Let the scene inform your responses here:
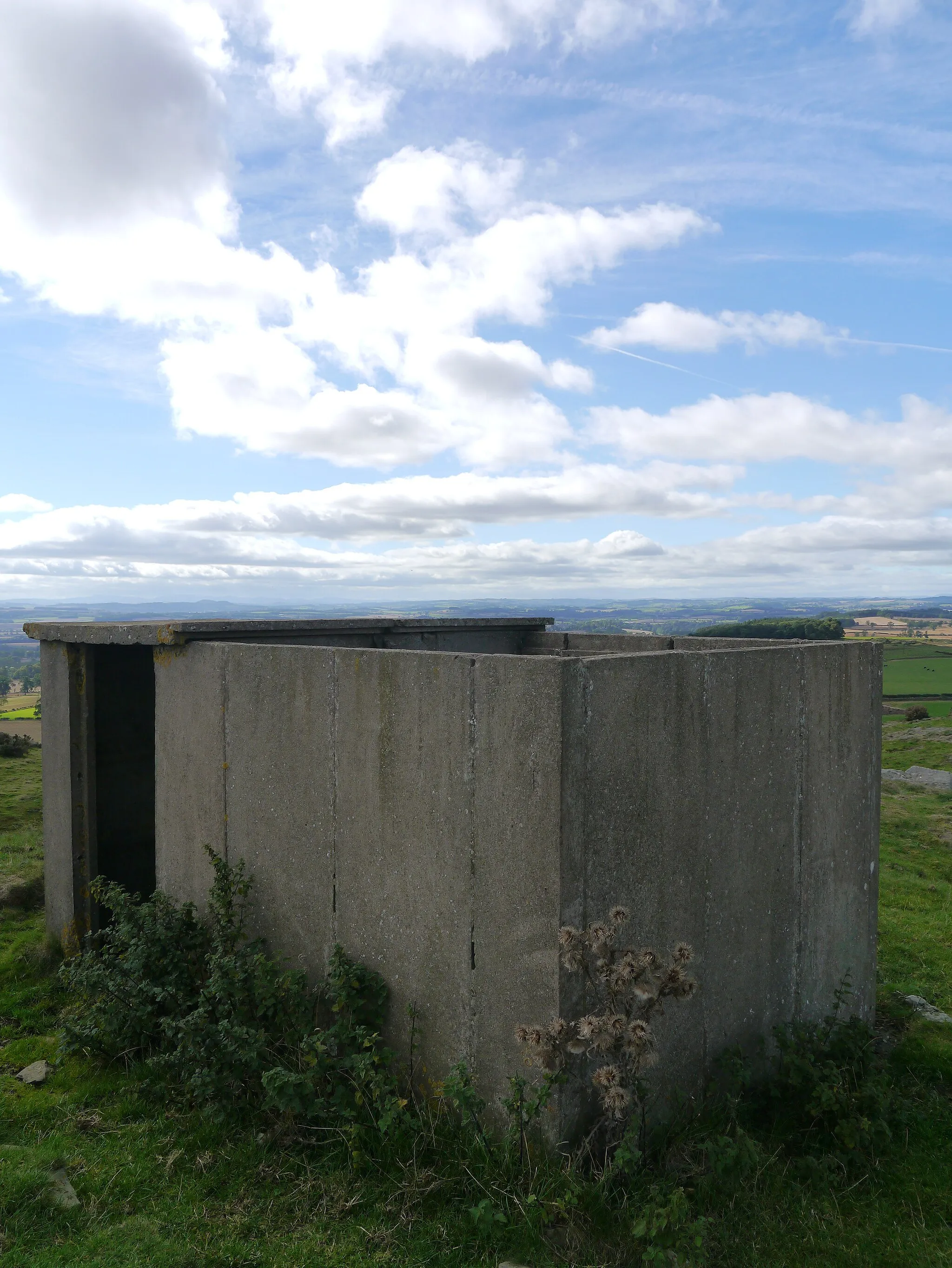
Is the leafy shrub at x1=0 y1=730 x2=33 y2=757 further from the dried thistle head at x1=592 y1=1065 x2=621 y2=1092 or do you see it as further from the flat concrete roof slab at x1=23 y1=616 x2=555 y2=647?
the dried thistle head at x1=592 y1=1065 x2=621 y2=1092

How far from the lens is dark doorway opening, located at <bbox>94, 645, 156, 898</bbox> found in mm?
7688

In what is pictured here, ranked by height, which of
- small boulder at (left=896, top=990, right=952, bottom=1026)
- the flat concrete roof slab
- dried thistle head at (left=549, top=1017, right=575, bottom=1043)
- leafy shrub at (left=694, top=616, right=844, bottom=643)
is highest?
the flat concrete roof slab

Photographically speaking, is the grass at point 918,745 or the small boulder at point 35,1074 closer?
the small boulder at point 35,1074

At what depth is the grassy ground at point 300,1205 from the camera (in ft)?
11.8

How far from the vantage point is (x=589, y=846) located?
156 inches

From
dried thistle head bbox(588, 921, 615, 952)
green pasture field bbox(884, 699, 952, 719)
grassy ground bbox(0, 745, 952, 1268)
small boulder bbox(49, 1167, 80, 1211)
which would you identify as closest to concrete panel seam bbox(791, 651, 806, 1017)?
grassy ground bbox(0, 745, 952, 1268)

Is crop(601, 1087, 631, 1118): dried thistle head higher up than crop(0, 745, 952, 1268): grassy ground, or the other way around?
crop(601, 1087, 631, 1118): dried thistle head

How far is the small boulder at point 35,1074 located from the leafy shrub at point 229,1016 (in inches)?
7.8

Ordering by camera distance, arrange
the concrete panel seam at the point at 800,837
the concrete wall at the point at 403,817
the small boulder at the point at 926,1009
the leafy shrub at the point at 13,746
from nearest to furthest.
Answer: the concrete wall at the point at 403,817 < the concrete panel seam at the point at 800,837 < the small boulder at the point at 926,1009 < the leafy shrub at the point at 13,746

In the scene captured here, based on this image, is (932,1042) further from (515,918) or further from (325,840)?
(325,840)

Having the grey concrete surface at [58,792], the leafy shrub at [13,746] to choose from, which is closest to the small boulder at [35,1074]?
the grey concrete surface at [58,792]

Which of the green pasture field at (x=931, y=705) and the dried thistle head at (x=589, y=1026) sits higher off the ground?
the dried thistle head at (x=589, y=1026)

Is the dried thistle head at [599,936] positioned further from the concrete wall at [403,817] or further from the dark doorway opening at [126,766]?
the dark doorway opening at [126,766]

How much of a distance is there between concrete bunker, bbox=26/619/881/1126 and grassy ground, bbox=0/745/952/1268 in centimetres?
65
